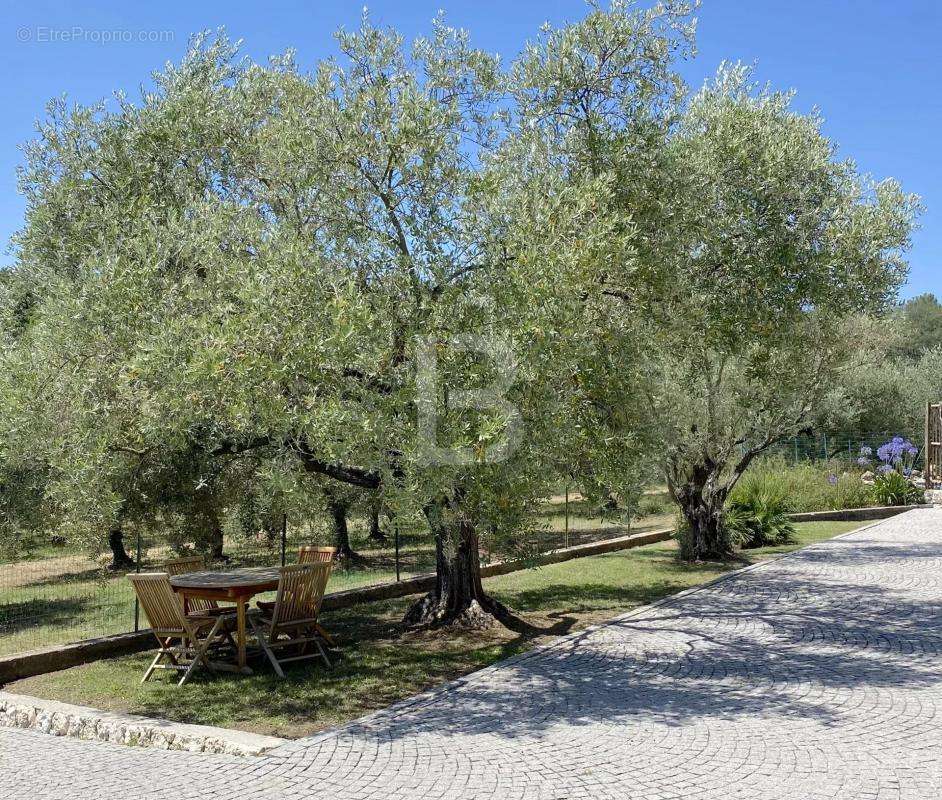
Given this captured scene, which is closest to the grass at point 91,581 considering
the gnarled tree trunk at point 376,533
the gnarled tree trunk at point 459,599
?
the gnarled tree trunk at point 376,533

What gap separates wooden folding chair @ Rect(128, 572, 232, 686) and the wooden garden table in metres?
0.18

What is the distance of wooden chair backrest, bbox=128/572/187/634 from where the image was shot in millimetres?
8344

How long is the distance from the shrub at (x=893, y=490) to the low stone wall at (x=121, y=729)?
81.2ft

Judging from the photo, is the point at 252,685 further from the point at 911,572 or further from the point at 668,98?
the point at 911,572

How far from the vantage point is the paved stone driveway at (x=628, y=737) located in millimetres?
5391

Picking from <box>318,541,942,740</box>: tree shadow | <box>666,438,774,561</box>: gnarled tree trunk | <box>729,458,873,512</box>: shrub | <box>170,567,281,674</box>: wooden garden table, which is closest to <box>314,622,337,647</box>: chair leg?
<box>170,567,281,674</box>: wooden garden table

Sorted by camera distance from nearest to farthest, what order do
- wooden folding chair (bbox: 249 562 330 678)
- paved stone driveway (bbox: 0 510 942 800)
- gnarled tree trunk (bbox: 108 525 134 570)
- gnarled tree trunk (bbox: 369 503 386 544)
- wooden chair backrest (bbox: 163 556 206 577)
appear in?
paved stone driveway (bbox: 0 510 942 800) < wooden folding chair (bbox: 249 562 330 678) < wooden chair backrest (bbox: 163 556 206 577) < gnarled tree trunk (bbox: 108 525 134 570) < gnarled tree trunk (bbox: 369 503 386 544)

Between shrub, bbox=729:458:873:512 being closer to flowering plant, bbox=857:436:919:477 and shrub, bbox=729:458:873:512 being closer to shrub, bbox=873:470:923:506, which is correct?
shrub, bbox=873:470:923:506

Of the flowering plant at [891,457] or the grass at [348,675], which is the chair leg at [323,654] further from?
the flowering plant at [891,457]

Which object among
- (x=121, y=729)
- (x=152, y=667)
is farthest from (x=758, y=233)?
(x=121, y=729)

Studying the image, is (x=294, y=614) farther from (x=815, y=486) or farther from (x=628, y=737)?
(x=815, y=486)

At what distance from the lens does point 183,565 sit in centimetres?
1003

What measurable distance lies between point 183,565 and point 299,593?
79.9 inches

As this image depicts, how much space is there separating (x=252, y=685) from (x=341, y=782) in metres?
2.89
